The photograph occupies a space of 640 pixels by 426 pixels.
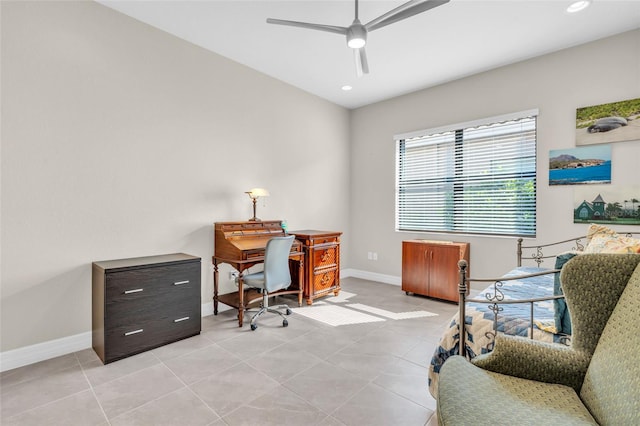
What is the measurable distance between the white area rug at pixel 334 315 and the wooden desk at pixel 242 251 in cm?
23

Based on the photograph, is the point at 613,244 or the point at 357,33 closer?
the point at 613,244

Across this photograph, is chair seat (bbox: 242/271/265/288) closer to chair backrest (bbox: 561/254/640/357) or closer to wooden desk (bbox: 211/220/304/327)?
wooden desk (bbox: 211/220/304/327)

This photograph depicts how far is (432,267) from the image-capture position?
4129 millimetres

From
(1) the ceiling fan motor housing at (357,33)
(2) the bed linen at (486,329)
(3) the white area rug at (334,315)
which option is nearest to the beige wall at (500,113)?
(3) the white area rug at (334,315)

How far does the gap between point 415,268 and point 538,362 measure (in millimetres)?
2978

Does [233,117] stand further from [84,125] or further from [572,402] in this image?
[572,402]

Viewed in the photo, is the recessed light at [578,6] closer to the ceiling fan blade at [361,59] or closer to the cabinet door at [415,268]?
the ceiling fan blade at [361,59]

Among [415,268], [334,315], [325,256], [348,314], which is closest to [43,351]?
[334,315]

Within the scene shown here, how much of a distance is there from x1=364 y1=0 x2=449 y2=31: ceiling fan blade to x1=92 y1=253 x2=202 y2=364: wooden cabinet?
264 cm

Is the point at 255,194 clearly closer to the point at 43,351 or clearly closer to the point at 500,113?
the point at 43,351

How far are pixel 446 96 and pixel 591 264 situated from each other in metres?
3.64

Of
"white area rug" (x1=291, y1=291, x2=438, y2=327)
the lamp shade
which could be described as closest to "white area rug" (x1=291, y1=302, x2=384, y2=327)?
"white area rug" (x1=291, y1=291, x2=438, y2=327)

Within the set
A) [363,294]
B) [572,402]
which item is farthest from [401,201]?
[572,402]

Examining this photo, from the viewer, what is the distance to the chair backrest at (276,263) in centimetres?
312
